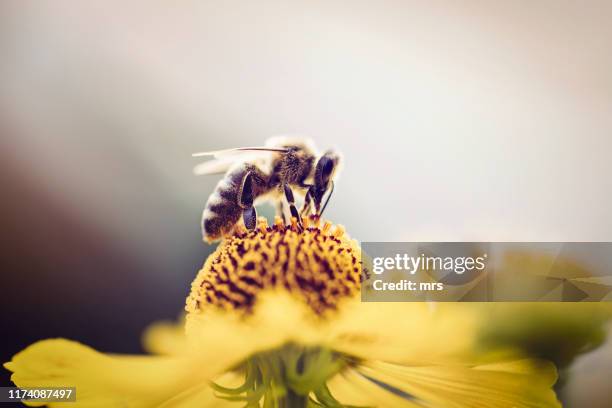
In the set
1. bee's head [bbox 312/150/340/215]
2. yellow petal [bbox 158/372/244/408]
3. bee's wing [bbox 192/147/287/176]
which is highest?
bee's wing [bbox 192/147/287/176]

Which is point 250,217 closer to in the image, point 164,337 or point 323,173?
point 323,173

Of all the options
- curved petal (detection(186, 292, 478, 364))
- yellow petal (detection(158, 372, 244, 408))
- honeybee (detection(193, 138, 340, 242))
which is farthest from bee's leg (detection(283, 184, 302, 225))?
yellow petal (detection(158, 372, 244, 408))

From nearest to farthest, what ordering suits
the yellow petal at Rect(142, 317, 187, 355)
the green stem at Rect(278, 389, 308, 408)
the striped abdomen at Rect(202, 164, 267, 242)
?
the green stem at Rect(278, 389, 308, 408) → the striped abdomen at Rect(202, 164, 267, 242) → the yellow petal at Rect(142, 317, 187, 355)

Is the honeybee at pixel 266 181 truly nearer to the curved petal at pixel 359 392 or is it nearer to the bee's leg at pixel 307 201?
the bee's leg at pixel 307 201

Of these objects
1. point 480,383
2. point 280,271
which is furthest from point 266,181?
point 480,383

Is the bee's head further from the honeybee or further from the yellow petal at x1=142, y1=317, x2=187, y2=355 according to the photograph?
the yellow petal at x1=142, y1=317, x2=187, y2=355

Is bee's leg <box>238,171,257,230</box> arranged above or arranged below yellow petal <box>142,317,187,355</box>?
above

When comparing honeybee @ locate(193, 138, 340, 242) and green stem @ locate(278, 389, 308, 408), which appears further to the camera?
honeybee @ locate(193, 138, 340, 242)
